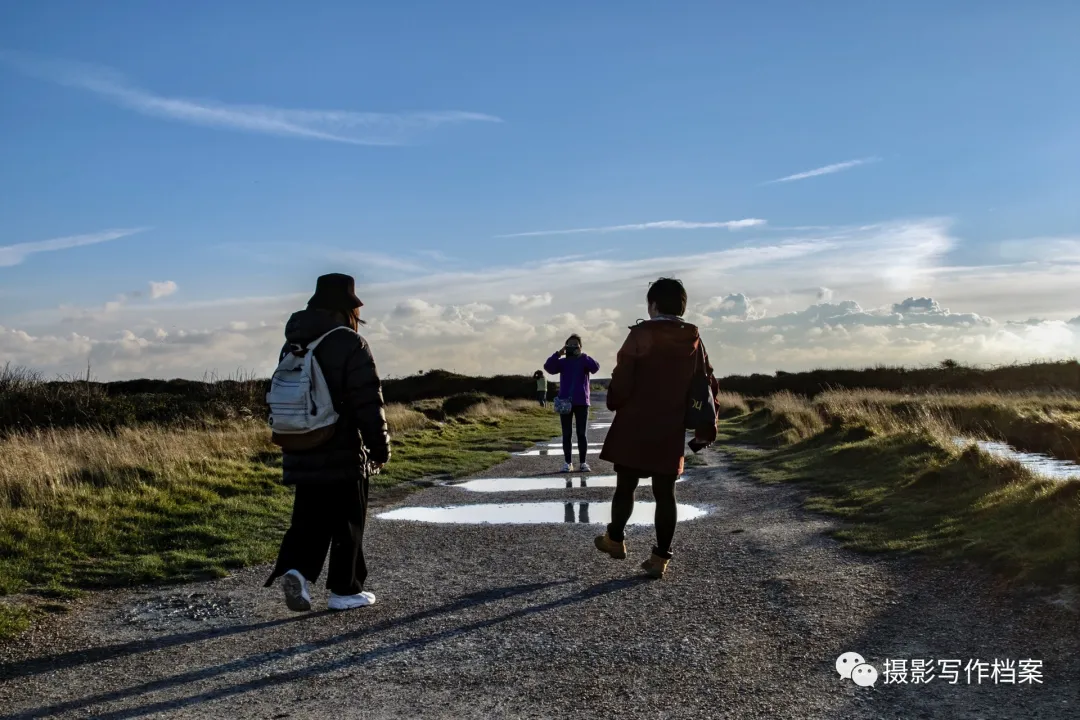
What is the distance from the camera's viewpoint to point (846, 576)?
682 cm

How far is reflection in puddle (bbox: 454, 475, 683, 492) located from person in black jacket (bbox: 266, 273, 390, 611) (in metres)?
7.03

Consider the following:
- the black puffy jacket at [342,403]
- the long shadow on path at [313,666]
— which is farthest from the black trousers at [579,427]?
the black puffy jacket at [342,403]

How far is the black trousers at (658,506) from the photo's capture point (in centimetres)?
674

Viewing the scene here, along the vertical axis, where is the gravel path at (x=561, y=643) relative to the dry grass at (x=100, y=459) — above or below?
below

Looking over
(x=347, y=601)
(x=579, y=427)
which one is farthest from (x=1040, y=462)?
(x=347, y=601)

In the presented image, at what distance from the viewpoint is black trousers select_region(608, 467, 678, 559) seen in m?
6.74

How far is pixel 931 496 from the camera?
33.0 ft

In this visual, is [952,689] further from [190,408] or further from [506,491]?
[190,408]

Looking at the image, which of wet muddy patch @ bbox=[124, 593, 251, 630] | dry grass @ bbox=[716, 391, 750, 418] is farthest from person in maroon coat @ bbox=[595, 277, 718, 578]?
dry grass @ bbox=[716, 391, 750, 418]

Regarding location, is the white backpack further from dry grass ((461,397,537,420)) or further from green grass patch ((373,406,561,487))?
dry grass ((461,397,537,420))

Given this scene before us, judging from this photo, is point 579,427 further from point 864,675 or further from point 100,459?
point 864,675

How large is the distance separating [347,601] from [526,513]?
4.58m

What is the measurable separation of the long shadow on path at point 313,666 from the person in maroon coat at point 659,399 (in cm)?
79

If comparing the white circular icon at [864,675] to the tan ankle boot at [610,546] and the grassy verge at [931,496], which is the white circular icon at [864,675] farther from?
the tan ankle boot at [610,546]
